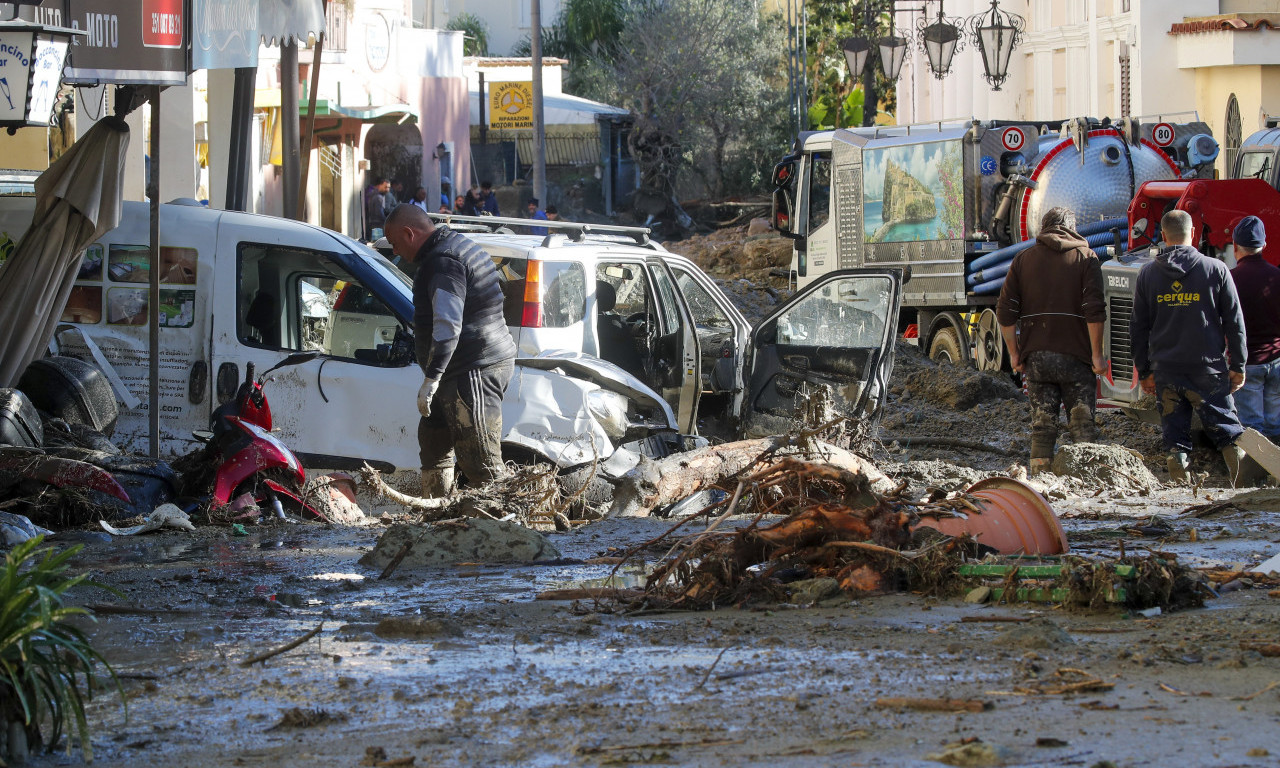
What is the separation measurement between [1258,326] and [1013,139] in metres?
5.79

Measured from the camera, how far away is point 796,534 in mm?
5367

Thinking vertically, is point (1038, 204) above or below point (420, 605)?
above

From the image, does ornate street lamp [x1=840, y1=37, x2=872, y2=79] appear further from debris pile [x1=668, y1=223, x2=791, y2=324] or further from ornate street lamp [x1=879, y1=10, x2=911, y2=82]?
debris pile [x1=668, y1=223, x2=791, y2=324]

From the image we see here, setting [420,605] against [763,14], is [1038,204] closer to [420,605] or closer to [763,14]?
[420,605]

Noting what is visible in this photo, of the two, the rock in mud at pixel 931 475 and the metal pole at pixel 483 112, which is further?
the metal pole at pixel 483 112

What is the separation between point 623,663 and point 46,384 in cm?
510

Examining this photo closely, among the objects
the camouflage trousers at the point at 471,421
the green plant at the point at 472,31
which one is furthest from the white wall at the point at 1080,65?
the green plant at the point at 472,31

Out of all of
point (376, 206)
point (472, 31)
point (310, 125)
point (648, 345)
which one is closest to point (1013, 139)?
point (648, 345)

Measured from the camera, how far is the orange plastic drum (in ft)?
18.0

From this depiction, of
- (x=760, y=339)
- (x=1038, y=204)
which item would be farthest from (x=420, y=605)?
(x=1038, y=204)

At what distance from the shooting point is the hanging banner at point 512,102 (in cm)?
3859

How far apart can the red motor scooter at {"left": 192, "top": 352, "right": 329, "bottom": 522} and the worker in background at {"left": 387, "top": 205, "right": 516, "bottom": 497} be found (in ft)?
2.55

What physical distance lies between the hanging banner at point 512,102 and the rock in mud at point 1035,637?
35383 millimetres

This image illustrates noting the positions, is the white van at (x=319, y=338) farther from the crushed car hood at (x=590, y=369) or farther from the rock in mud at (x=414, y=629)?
the rock in mud at (x=414, y=629)
